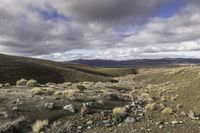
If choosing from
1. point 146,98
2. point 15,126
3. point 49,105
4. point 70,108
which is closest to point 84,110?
point 70,108

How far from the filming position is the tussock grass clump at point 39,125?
63.1 feet

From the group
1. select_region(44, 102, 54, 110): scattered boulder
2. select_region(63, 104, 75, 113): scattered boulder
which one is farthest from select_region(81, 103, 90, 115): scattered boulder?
select_region(44, 102, 54, 110): scattered boulder

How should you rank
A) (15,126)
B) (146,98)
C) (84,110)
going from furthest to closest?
(146,98)
(84,110)
(15,126)

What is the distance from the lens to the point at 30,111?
22781 mm

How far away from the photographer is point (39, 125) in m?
19.6

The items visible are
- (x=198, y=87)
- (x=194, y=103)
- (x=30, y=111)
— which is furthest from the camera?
(x=198, y=87)

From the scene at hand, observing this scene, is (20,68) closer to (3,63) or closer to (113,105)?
(3,63)

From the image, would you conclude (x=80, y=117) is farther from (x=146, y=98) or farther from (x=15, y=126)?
(x=146, y=98)

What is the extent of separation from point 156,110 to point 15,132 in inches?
434

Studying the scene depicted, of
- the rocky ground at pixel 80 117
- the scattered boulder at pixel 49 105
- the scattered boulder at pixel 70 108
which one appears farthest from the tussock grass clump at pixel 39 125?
the scattered boulder at pixel 70 108

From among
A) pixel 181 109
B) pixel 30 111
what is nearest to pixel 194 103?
pixel 181 109

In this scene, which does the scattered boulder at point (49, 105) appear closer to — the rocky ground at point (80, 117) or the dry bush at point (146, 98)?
the rocky ground at point (80, 117)

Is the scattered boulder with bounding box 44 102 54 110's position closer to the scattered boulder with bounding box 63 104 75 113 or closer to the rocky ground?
the rocky ground

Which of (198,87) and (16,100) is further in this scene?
(198,87)
